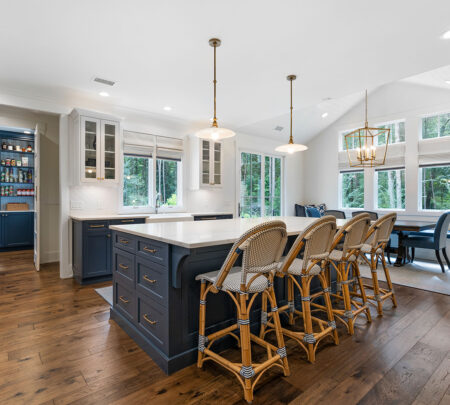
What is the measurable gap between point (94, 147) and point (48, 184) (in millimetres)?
1818

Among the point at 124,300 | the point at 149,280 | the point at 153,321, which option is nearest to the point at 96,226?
the point at 124,300

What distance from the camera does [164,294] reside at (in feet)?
6.33

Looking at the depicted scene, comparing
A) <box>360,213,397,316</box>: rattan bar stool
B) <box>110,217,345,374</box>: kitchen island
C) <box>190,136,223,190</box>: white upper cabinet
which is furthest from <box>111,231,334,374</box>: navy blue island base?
<box>190,136,223,190</box>: white upper cabinet

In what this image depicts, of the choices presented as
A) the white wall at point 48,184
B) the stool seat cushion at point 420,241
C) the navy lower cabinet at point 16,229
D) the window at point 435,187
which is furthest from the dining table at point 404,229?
the navy lower cabinet at point 16,229

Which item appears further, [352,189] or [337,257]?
[352,189]

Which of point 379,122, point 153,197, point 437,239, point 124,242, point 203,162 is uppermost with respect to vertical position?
point 379,122

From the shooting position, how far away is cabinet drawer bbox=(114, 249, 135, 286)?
92.8 inches

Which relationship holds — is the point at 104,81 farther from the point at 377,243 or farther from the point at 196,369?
the point at 377,243

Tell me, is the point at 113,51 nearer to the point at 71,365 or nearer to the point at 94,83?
the point at 94,83

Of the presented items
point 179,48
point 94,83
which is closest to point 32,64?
point 94,83

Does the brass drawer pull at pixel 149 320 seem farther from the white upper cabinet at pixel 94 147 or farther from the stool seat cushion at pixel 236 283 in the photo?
the white upper cabinet at pixel 94 147

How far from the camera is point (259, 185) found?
278 inches

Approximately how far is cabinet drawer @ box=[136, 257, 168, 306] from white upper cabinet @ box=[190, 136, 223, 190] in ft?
10.9

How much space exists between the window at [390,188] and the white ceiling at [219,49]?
319 centimetres
